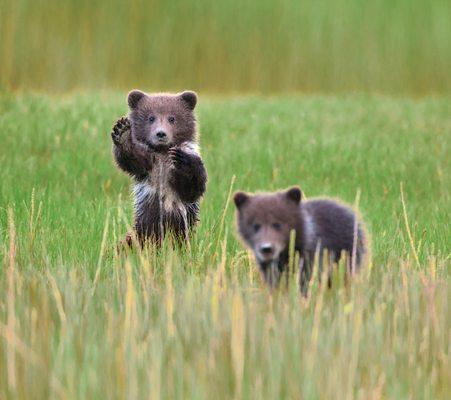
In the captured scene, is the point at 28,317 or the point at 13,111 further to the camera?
the point at 13,111

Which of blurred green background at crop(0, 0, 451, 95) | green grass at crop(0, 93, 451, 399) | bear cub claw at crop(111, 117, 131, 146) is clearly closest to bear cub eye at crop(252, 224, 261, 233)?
green grass at crop(0, 93, 451, 399)

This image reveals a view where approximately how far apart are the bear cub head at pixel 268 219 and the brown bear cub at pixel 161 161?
1.05m

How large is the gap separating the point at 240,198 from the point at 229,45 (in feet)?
42.8

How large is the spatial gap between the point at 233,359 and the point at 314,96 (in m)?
14.6

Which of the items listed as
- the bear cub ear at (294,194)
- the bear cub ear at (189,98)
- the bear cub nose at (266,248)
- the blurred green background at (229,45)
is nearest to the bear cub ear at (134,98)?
the bear cub ear at (189,98)

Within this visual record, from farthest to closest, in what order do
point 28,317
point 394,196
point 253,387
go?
point 394,196 < point 28,317 < point 253,387

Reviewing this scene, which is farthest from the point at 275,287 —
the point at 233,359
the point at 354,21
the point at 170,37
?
the point at 354,21

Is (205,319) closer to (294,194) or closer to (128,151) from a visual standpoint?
(294,194)

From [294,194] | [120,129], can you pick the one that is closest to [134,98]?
[120,129]

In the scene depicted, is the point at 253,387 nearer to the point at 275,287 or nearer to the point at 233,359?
the point at 233,359

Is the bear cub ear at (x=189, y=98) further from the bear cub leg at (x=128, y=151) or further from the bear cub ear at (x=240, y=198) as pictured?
the bear cub ear at (x=240, y=198)

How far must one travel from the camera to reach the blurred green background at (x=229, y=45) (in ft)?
51.9

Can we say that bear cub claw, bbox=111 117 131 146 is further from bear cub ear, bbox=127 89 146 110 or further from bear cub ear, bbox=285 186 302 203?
bear cub ear, bbox=285 186 302 203

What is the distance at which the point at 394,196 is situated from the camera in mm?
8977
